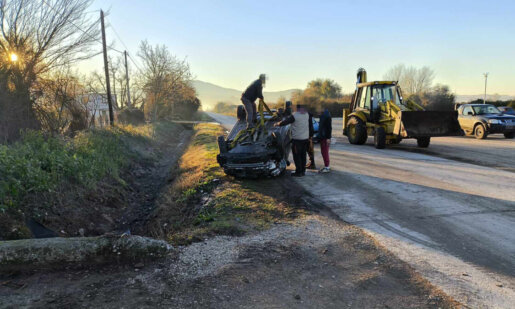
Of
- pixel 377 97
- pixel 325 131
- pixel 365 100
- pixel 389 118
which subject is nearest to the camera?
pixel 325 131

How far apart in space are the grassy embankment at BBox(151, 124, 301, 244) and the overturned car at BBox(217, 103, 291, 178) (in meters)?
0.32

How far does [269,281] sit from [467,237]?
2.90 meters

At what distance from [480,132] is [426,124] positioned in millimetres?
6745

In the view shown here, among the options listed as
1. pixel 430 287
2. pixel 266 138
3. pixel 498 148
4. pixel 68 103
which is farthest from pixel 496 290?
pixel 68 103

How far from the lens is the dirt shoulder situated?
10.2 feet

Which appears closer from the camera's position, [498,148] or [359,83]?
[498,148]

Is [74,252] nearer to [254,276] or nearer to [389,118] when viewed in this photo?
[254,276]

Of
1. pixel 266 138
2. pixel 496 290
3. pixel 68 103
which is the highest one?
pixel 68 103

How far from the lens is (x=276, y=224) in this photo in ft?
17.2

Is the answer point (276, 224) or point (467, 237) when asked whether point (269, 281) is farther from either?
point (467, 237)

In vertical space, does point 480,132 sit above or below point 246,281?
above

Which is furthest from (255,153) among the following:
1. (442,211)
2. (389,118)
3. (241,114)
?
(389,118)

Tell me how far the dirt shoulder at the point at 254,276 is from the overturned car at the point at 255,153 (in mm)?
2484

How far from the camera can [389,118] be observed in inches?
515
